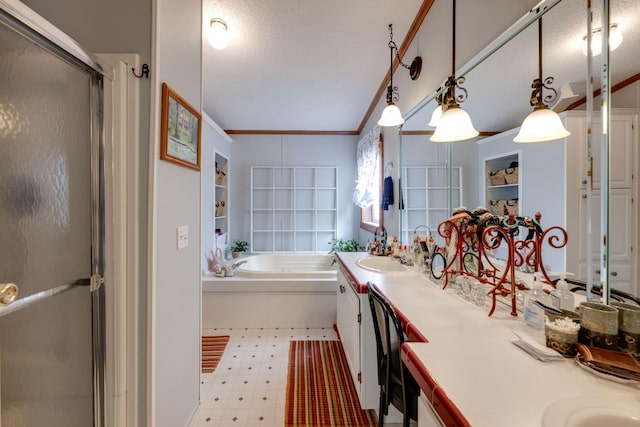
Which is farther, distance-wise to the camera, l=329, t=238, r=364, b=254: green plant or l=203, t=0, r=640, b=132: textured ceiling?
l=329, t=238, r=364, b=254: green plant

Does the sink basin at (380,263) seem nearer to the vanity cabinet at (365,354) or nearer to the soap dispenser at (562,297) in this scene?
the vanity cabinet at (365,354)

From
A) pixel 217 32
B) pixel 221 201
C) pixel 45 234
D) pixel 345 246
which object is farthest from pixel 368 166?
pixel 45 234

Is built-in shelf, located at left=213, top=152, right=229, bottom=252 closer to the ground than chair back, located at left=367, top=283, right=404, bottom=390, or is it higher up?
higher up

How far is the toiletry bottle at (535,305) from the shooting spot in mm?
950

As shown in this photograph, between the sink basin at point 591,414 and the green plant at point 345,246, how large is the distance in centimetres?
356

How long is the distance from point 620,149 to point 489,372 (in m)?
0.75

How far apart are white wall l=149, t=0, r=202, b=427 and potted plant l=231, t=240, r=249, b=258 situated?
253 cm

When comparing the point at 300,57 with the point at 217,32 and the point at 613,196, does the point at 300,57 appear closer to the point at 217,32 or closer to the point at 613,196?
the point at 217,32

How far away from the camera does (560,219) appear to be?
983mm

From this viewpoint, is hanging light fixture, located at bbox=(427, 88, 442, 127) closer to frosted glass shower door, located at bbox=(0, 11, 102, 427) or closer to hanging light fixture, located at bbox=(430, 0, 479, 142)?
hanging light fixture, located at bbox=(430, 0, 479, 142)

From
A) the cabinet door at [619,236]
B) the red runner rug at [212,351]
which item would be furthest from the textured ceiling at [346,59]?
the red runner rug at [212,351]

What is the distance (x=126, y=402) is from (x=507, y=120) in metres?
2.07

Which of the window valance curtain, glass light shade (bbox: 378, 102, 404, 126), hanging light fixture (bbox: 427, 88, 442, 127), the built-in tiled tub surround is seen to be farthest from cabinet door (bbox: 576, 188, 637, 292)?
the window valance curtain

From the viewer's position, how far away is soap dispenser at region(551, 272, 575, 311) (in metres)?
0.91
